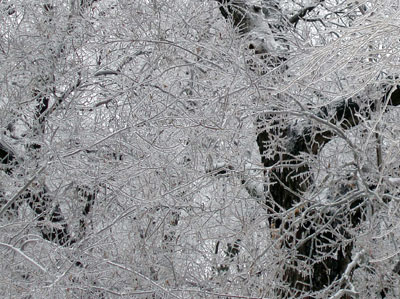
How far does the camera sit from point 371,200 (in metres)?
5.89

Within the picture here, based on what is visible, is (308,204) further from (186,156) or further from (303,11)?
(303,11)

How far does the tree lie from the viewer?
557cm

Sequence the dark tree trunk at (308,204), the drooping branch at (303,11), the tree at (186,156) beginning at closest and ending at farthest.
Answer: the tree at (186,156) → the dark tree trunk at (308,204) → the drooping branch at (303,11)

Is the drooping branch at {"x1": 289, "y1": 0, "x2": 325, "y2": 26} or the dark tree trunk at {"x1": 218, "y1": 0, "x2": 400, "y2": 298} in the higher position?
the drooping branch at {"x1": 289, "y1": 0, "x2": 325, "y2": 26}

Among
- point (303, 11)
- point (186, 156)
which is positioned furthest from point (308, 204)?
point (303, 11)

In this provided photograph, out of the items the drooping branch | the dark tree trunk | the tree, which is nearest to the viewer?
the tree

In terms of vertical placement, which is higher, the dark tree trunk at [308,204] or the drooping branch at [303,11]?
the drooping branch at [303,11]

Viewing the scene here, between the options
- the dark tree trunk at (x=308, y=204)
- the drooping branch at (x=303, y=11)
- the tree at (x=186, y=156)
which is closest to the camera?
the tree at (x=186, y=156)

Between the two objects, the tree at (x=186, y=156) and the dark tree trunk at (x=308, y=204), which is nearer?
the tree at (x=186, y=156)

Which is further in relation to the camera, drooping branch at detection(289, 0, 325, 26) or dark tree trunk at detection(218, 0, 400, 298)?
drooping branch at detection(289, 0, 325, 26)

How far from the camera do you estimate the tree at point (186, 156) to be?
557cm

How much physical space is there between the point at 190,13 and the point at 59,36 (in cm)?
151

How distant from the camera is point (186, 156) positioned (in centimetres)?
649

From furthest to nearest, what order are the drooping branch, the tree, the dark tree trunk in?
the drooping branch < the dark tree trunk < the tree
